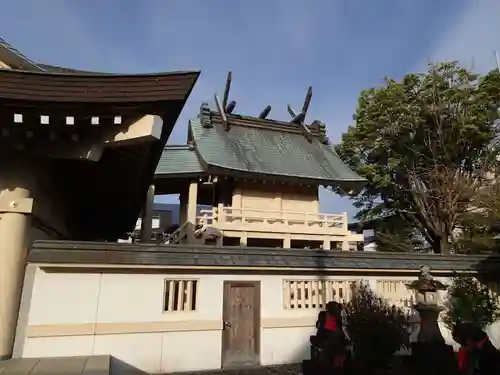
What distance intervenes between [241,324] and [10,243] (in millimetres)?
Result: 4423

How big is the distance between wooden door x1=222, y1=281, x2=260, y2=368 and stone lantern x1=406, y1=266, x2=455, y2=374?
3.04 metres

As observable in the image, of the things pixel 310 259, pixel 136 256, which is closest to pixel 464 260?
pixel 310 259

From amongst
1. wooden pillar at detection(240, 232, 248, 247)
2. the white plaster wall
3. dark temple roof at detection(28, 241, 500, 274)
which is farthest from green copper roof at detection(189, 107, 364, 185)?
the white plaster wall

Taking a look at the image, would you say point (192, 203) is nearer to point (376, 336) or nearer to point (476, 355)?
point (376, 336)

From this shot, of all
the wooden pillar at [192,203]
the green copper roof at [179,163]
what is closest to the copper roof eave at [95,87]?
the wooden pillar at [192,203]

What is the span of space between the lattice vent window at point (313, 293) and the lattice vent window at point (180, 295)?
194 cm

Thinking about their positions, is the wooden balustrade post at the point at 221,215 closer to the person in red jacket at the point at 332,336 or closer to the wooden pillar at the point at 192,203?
the wooden pillar at the point at 192,203

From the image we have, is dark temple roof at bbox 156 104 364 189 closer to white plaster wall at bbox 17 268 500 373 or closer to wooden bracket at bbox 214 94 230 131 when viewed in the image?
wooden bracket at bbox 214 94 230 131

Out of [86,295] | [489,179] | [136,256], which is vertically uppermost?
[489,179]

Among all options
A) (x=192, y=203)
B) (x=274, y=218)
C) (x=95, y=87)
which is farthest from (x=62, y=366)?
(x=274, y=218)

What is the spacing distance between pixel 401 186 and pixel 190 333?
16.8 m

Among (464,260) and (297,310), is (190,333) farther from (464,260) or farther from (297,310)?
(464,260)

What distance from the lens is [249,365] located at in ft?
24.0

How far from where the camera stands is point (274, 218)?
17797 mm
